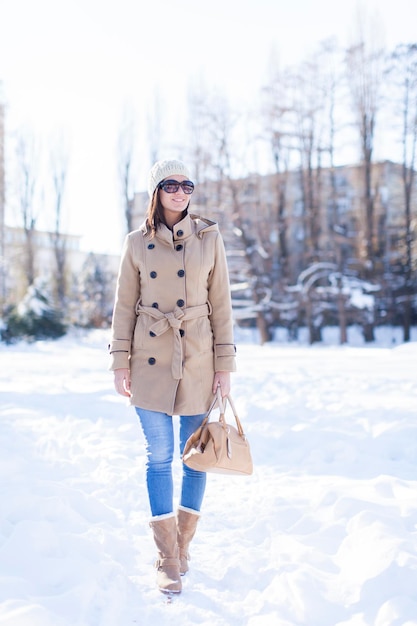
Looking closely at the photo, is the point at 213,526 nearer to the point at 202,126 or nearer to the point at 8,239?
the point at 202,126

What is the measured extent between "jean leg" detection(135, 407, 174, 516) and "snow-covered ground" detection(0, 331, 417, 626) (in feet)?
1.13

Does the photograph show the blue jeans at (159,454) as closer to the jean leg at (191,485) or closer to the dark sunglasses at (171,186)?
the jean leg at (191,485)

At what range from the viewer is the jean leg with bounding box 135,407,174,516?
2.52 metres

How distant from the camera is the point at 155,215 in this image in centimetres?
261

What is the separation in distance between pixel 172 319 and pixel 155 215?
503 millimetres

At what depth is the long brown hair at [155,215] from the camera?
258cm

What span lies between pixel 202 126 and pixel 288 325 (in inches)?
371

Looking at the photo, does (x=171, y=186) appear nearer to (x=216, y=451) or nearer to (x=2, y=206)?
(x=216, y=451)

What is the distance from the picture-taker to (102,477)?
4000 millimetres

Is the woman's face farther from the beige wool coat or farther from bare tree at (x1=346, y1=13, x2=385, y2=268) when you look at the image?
bare tree at (x1=346, y1=13, x2=385, y2=268)

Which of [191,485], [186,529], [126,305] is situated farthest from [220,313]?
[186,529]

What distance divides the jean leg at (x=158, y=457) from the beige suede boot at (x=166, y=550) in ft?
0.14

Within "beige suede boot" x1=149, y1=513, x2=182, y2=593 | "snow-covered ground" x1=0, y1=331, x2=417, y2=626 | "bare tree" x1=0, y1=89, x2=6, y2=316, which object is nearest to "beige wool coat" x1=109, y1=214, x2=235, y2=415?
"beige suede boot" x1=149, y1=513, x2=182, y2=593

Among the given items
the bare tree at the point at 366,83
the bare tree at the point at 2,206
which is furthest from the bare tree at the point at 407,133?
the bare tree at the point at 2,206
